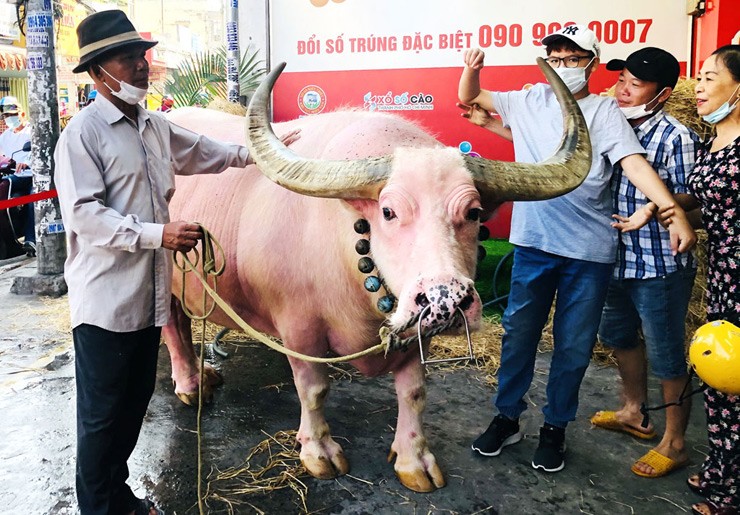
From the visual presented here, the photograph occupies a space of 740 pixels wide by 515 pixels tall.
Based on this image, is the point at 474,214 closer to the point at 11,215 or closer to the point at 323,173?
the point at 323,173

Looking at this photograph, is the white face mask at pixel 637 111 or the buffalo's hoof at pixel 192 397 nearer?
the white face mask at pixel 637 111

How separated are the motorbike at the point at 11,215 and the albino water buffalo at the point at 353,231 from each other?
5641mm

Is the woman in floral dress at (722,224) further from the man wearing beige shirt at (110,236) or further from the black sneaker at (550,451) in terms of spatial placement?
the man wearing beige shirt at (110,236)

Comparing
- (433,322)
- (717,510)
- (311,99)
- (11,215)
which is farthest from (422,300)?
(11,215)

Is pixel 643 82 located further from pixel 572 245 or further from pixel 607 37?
pixel 607 37

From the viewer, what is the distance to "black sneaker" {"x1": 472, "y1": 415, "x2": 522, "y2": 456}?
10.8ft

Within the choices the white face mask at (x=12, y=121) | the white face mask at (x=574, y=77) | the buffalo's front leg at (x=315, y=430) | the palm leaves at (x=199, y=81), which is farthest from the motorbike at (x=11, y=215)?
the white face mask at (x=574, y=77)

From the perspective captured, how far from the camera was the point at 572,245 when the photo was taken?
2.99 m

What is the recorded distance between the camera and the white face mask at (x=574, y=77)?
3010 millimetres

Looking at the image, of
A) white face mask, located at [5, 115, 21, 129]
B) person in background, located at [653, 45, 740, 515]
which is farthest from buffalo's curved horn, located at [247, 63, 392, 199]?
white face mask, located at [5, 115, 21, 129]

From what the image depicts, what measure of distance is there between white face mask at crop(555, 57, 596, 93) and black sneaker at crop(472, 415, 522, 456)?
5.77ft

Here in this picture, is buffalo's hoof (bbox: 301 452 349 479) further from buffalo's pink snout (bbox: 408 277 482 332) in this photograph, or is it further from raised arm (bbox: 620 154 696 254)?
raised arm (bbox: 620 154 696 254)

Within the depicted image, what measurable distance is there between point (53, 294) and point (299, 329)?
4505mm

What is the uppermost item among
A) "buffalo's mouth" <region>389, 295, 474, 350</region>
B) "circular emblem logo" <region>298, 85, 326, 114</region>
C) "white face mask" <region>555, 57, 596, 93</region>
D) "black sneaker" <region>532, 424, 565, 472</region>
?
"circular emblem logo" <region>298, 85, 326, 114</region>
